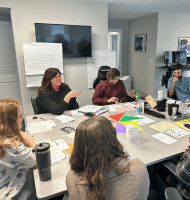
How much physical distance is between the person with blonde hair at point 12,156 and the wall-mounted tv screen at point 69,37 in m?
2.39

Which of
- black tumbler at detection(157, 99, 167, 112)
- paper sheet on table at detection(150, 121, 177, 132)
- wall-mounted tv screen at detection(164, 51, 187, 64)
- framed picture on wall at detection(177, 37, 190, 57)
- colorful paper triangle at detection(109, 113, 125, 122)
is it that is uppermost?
framed picture on wall at detection(177, 37, 190, 57)

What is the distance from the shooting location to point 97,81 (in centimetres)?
326

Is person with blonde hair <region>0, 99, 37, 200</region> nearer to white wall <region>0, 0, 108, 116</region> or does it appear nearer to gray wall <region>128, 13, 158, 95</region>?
white wall <region>0, 0, 108, 116</region>

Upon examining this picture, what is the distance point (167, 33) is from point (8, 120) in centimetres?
490

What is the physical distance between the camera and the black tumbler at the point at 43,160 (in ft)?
3.24

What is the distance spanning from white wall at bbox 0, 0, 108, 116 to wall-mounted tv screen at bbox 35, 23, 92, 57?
0.12m

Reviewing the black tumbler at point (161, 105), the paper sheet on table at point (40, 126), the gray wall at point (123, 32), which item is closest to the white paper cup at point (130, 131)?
the paper sheet on table at point (40, 126)

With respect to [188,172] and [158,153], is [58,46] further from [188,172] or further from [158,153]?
[188,172]

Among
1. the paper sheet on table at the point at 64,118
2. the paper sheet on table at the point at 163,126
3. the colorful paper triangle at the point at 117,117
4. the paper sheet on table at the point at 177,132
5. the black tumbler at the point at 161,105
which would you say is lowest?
the paper sheet on table at the point at 177,132

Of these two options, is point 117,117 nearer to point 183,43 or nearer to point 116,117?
point 116,117

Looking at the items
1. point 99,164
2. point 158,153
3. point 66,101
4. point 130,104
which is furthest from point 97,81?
point 99,164

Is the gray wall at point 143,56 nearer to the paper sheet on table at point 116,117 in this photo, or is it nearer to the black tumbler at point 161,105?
the black tumbler at point 161,105

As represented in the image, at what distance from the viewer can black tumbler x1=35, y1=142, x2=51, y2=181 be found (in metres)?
0.99

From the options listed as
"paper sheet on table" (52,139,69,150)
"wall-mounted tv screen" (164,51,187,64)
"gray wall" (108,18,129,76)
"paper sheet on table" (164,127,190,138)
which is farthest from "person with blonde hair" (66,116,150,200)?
"gray wall" (108,18,129,76)
